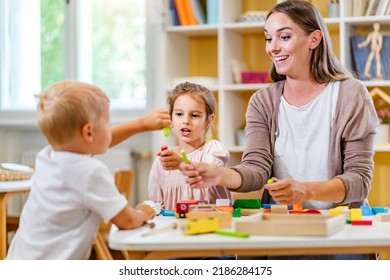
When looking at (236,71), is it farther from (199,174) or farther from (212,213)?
(212,213)

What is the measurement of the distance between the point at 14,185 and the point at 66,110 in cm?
145

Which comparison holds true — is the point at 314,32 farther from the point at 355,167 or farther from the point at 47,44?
the point at 47,44

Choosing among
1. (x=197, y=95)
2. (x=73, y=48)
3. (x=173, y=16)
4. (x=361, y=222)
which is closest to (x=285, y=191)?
(x=361, y=222)

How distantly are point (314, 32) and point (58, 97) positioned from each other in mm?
854

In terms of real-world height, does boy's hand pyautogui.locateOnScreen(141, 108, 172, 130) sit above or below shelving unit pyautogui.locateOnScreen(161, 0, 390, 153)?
below

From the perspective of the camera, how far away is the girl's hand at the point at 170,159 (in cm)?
167

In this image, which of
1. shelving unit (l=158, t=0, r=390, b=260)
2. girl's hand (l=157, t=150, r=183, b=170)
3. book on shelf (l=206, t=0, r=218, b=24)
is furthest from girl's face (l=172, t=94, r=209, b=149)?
book on shelf (l=206, t=0, r=218, b=24)

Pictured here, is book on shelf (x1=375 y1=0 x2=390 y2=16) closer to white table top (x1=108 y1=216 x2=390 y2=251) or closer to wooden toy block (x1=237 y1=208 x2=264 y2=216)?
wooden toy block (x1=237 y1=208 x2=264 y2=216)

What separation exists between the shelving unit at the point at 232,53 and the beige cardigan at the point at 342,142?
1280 mm

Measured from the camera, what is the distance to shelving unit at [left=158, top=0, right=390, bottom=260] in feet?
10.6

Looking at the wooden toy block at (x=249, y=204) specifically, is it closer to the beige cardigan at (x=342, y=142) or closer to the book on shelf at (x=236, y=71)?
the beige cardigan at (x=342, y=142)

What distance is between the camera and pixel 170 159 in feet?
5.49

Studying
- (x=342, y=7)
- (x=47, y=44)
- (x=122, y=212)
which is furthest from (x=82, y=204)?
(x=47, y=44)

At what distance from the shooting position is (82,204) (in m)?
1.37
